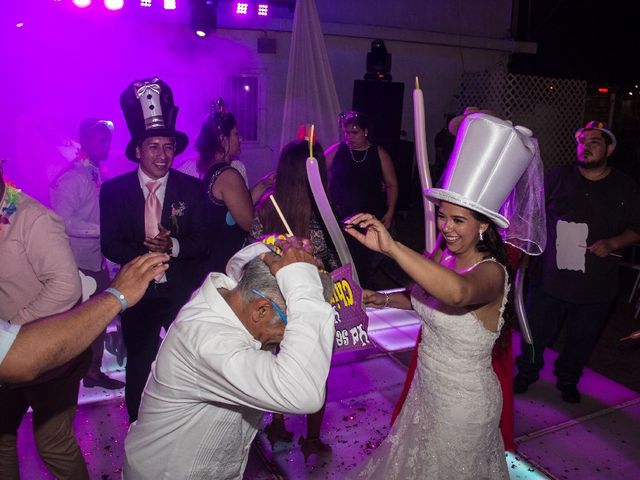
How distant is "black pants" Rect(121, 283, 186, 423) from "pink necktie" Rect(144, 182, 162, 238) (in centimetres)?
33

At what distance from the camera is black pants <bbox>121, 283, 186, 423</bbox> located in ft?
9.63

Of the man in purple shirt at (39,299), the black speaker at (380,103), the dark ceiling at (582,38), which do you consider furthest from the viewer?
the dark ceiling at (582,38)

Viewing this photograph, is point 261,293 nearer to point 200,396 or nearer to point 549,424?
point 200,396

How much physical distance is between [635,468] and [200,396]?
296cm

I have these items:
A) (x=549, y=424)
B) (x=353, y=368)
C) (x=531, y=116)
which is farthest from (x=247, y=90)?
(x=549, y=424)

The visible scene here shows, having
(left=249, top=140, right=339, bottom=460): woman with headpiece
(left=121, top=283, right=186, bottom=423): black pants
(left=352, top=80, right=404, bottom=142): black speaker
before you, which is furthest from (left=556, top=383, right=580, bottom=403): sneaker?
(left=352, top=80, right=404, bottom=142): black speaker

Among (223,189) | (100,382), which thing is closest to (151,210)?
(223,189)

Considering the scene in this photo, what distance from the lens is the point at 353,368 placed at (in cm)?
421

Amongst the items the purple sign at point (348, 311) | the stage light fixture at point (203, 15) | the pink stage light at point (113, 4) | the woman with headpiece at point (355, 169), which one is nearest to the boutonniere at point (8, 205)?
the purple sign at point (348, 311)

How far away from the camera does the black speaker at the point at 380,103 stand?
28.1 feet


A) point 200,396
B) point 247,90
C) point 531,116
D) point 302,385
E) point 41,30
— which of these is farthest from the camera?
point 531,116

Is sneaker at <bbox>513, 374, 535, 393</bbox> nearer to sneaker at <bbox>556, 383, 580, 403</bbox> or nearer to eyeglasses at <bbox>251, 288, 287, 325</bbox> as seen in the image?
sneaker at <bbox>556, 383, 580, 403</bbox>

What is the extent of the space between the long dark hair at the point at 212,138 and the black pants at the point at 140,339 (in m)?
1.13

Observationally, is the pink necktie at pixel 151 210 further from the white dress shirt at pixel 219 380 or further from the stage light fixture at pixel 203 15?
the stage light fixture at pixel 203 15
